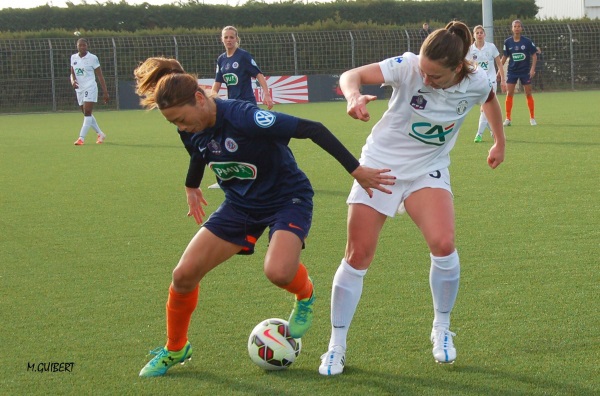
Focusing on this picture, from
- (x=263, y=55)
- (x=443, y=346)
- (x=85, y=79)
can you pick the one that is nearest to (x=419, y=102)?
(x=443, y=346)

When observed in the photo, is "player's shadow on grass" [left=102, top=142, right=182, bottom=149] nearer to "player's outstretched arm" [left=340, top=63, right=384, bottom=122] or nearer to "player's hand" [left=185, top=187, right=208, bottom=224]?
"player's hand" [left=185, top=187, right=208, bottom=224]

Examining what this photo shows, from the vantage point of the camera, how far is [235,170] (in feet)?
14.3

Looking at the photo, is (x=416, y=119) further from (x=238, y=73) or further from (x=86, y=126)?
(x=86, y=126)

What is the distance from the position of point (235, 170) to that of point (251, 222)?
27cm

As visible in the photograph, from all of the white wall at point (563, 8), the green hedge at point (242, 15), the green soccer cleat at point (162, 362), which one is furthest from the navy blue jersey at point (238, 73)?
the white wall at point (563, 8)

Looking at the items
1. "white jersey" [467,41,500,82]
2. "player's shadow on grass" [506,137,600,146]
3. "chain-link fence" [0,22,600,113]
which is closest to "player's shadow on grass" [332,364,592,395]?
"player's shadow on grass" [506,137,600,146]

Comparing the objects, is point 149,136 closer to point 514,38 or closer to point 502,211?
point 514,38

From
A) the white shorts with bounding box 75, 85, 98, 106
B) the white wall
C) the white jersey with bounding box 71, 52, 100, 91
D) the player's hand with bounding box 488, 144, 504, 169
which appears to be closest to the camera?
the player's hand with bounding box 488, 144, 504, 169

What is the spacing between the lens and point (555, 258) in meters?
6.40

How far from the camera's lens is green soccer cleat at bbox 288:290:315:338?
4.60 metres

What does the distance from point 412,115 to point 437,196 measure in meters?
0.42

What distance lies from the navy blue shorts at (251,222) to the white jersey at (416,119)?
1.53 ft

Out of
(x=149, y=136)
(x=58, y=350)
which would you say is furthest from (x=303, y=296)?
(x=149, y=136)

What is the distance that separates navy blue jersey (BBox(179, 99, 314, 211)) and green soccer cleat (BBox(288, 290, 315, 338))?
1.83 feet
